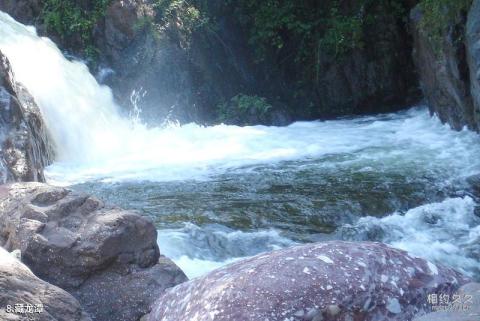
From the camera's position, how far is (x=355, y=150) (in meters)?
8.38

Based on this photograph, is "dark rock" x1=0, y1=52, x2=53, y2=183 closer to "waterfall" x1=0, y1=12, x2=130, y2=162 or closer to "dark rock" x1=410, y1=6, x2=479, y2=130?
"waterfall" x1=0, y1=12, x2=130, y2=162

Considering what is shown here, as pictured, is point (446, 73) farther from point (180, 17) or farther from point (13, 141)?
point (13, 141)

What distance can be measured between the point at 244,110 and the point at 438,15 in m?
3.54

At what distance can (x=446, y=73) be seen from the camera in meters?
8.72

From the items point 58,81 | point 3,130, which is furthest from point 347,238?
point 58,81

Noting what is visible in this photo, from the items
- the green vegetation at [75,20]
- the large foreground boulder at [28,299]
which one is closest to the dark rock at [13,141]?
the large foreground boulder at [28,299]

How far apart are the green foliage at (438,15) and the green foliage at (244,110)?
2871 millimetres

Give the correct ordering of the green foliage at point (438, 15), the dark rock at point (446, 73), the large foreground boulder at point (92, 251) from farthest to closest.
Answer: the dark rock at point (446, 73), the green foliage at point (438, 15), the large foreground boulder at point (92, 251)

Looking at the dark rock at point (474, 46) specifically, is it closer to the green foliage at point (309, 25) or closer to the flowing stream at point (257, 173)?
the flowing stream at point (257, 173)

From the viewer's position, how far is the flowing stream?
17.6 ft

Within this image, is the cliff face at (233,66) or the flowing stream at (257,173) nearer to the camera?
the flowing stream at (257,173)

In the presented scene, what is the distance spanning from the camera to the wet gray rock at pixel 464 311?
230 centimetres

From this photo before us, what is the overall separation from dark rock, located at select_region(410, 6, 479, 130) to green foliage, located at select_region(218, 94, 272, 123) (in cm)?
251

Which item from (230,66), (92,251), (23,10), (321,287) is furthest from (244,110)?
(321,287)
